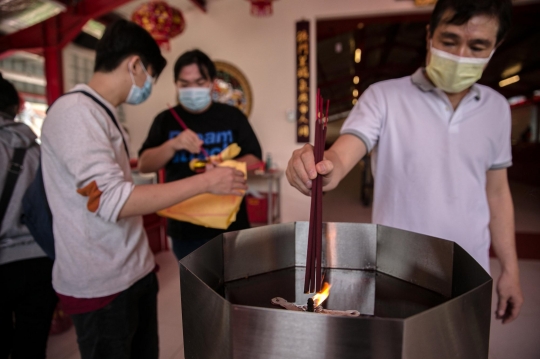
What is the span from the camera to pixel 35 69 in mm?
6543

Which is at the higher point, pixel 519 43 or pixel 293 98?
pixel 519 43

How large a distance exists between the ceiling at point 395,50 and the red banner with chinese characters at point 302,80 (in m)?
0.26

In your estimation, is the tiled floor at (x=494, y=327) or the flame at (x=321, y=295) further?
the tiled floor at (x=494, y=327)

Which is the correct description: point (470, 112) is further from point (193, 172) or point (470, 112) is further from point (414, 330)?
point (193, 172)

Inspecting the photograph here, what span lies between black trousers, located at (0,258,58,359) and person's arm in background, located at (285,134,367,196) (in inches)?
47.3

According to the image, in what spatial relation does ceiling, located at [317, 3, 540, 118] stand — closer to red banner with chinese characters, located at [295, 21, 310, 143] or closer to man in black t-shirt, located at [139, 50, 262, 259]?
red banner with chinese characters, located at [295, 21, 310, 143]

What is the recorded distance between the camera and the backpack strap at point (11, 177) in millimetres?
1293

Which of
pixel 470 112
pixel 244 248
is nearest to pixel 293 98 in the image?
pixel 470 112

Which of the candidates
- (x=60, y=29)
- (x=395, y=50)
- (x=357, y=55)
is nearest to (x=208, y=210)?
(x=60, y=29)

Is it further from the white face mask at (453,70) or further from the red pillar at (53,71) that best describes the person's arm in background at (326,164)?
the red pillar at (53,71)

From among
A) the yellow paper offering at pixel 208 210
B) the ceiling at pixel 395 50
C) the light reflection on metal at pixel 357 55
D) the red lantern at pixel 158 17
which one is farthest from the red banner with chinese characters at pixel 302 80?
the yellow paper offering at pixel 208 210

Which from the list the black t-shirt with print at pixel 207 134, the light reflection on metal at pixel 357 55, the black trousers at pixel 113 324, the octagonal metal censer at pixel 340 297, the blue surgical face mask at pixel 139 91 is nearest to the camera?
the octagonal metal censer at pixel 340 297

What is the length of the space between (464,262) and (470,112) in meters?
0.65

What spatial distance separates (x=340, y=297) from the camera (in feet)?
2.27
